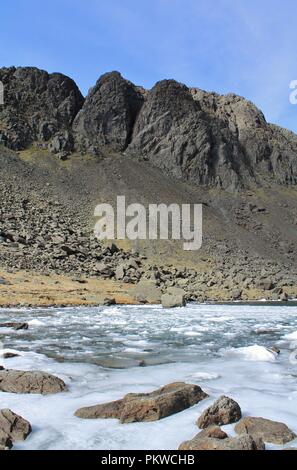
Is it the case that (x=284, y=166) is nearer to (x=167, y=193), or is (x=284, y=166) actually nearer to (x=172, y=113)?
(x=172, y=113)

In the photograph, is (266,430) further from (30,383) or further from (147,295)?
(147,295)

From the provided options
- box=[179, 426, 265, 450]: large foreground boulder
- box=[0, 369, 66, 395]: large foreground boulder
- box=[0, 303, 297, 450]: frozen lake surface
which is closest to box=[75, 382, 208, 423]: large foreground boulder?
box=[0, 303, 297, 450]: frozen lake surface

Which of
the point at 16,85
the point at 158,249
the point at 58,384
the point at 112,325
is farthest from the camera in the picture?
the point at 16,85

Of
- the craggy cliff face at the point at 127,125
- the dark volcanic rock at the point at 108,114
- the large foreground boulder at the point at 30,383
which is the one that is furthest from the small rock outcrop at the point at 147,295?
the dark volcanic rock at the point at 108,114

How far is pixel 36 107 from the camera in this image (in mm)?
113562

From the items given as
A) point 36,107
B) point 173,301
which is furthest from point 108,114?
point 173,301

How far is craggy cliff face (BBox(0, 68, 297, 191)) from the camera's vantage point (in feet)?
355

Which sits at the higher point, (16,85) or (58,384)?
(16,85)

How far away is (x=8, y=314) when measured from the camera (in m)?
27.7

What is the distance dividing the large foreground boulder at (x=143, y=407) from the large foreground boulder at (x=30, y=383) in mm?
1667

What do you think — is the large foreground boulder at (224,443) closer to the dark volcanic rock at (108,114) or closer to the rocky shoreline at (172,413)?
the rocky shoreline at (172,413)

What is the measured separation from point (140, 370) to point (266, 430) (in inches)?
213
